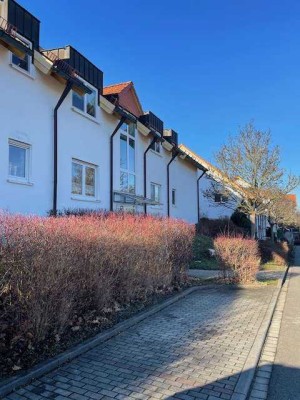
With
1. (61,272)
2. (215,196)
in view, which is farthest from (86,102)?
(215,196)

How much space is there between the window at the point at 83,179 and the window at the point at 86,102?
83.3 inches

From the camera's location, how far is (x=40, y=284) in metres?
4.71

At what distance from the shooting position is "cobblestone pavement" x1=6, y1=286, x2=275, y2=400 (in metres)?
4.12

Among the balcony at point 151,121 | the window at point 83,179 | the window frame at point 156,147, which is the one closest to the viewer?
the window at point 83,179

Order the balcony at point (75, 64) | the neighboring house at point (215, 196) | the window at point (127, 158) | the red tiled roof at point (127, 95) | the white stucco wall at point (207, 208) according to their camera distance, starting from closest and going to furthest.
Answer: the balcony at point (75, 64) < the window at point (127, 158) < the red tiled roof at point (127, 95) < the neighboring house at point (215, 196) < the white stucco wall at point (207, 208)

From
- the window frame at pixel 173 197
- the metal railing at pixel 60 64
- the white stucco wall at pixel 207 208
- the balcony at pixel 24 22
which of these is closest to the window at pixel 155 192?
the window frame at pixel 173 197

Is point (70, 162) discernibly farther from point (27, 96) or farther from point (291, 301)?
point (291, 301)

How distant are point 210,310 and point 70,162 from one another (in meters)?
7.74

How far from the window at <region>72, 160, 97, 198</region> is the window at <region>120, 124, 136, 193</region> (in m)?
2.56

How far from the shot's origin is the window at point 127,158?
18.3 m

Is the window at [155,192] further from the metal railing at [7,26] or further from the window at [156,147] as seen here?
the metal railing at [7,26]

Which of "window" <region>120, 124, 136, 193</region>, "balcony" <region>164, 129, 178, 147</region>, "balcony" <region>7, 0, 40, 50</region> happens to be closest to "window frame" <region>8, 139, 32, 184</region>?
"balcony" <region>7, 0, 40, 50</region>

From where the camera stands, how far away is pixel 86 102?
49.7 feet

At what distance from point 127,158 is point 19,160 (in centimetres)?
805
